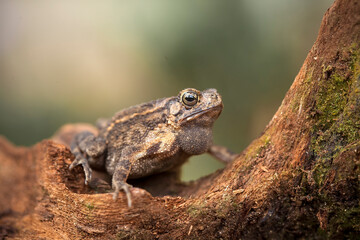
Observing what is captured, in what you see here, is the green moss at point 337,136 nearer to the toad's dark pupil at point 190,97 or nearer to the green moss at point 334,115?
the green moss at point 334,115

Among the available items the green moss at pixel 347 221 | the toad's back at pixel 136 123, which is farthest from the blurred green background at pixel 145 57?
the green moss at pixel 347 221

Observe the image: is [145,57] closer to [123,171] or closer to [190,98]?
[190,98]

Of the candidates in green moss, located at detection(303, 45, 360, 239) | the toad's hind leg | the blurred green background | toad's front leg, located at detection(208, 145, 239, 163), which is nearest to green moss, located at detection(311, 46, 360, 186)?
green moss, located at detection(303, 45, 360, 239)

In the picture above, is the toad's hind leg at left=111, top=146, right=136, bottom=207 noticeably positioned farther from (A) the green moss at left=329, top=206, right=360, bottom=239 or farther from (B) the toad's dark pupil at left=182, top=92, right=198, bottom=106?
(A) the green moss at left=329, top=206, right=360, bottom=239

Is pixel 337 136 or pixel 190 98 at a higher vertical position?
pixel 190 98

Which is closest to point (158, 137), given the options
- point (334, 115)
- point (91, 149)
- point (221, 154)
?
point (91, 149)

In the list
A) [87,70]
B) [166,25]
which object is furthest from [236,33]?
[87,70]

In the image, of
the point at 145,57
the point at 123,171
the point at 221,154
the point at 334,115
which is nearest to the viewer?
the point at 334,115
